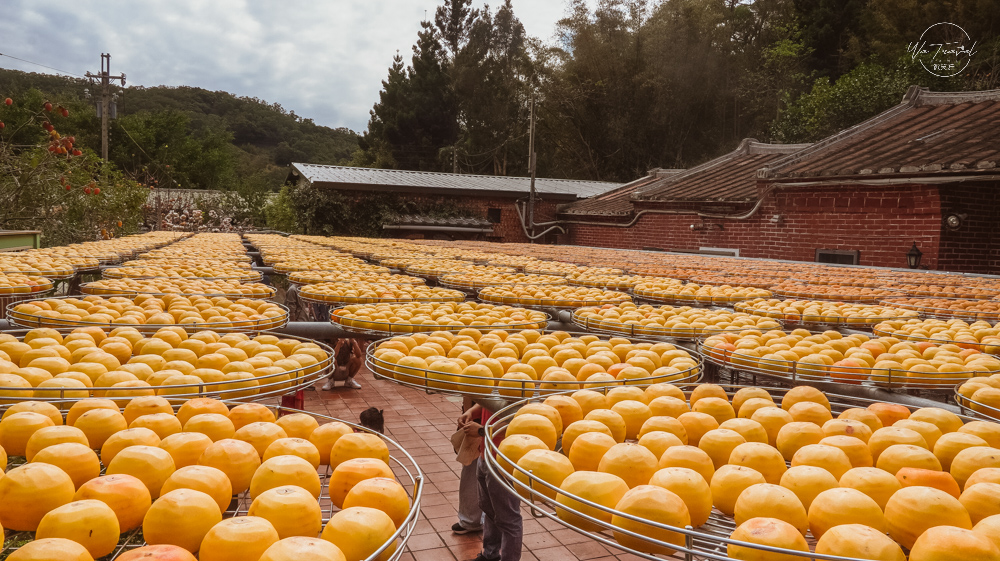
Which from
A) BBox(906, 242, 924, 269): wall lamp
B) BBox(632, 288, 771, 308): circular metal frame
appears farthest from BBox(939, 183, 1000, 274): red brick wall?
BBox(632, 288, 771, 308): circular metal frame

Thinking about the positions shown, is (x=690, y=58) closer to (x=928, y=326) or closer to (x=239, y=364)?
(x=928, y=326)

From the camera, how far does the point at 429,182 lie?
21.6 meters

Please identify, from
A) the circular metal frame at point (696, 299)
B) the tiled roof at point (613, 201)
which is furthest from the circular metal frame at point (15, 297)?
the tiled roof at point (613, 201)

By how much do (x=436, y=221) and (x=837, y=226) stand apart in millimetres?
11964

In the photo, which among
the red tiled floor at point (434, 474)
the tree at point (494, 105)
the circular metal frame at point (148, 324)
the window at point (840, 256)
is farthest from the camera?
the tree at point (494, 105)

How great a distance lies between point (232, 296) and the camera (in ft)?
13.5

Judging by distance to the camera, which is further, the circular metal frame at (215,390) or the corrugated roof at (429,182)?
the corrugated roof at (429,182)

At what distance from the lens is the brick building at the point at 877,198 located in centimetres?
906

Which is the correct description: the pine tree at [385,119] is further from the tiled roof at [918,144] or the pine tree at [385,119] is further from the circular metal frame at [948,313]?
the circular metal frame at [948,313]

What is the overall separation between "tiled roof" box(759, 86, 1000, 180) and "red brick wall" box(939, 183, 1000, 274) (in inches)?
27.6

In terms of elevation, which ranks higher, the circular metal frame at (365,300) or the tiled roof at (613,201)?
the tiled roof at (613,201)

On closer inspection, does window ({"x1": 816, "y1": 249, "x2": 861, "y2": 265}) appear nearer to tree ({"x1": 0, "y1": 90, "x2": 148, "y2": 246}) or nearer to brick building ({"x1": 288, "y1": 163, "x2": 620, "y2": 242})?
brick building ({"x1": 288, "y1": 163, "x2": 620, "y2": 242})

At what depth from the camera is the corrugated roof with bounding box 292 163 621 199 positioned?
64.4 feet

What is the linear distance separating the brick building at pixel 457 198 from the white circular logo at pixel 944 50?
11137mm
